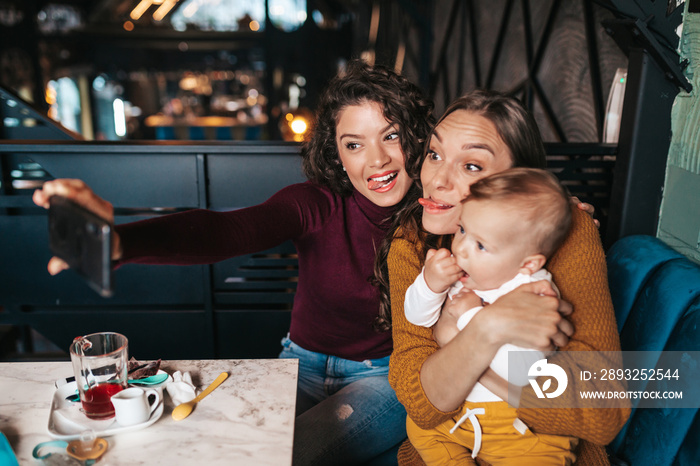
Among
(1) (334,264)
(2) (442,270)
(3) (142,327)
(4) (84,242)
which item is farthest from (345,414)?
(3) (142,327)

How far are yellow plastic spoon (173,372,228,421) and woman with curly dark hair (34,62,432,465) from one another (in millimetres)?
340

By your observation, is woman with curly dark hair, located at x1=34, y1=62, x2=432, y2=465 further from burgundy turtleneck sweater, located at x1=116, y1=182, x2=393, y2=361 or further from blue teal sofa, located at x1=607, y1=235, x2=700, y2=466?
blue teal sofa, located at x1=607, y1=235, x2=700, y2=466

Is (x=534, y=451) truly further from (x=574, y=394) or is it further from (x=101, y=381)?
(x=101, y=381)

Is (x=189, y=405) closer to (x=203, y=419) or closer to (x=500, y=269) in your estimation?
(x=203, y=419)

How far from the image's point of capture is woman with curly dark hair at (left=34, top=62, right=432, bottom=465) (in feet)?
5.08

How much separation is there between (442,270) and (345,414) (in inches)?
25.7

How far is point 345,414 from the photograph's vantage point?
1.55 meters

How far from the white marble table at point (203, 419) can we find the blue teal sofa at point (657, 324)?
3.20ft

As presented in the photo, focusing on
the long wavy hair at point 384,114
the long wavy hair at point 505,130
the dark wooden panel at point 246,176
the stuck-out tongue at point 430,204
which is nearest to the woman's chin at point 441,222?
the stuck-out tongue at point 430,204

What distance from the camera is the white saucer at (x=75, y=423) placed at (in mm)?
1066

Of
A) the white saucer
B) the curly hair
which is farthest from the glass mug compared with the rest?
the curly hair

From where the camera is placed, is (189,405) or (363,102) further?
(363,102)

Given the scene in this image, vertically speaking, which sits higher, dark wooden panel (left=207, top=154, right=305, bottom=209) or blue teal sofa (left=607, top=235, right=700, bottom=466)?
dark wooden panel (left=207, top=154, right=305, bottom=209)

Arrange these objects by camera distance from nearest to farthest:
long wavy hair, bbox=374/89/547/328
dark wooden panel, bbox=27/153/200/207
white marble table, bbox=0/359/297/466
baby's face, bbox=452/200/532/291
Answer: white marble table, bbox=0/359/297/466
baby's face, bbox=452/200/532/291
long wavy hair, bbox=374/89/547/328
dark wooden panel, bbox=27/153/200/207
